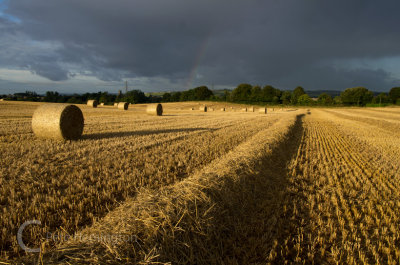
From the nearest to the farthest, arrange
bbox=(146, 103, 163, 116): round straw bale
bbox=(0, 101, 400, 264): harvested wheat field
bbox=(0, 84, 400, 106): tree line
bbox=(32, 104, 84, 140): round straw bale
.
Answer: bbox=(0, 101, 400, 264): harvested wheat field < bbox=(32, 104, 84, 140): round straw bale < bbox=(146, 103, 163, 116): round straw bale < bbox=(0, 84, 400, 106): tree line

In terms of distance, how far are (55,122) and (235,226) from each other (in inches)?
327

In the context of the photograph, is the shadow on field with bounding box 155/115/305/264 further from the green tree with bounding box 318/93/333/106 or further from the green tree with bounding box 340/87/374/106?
the green tree with bounding box 340/87/374/106

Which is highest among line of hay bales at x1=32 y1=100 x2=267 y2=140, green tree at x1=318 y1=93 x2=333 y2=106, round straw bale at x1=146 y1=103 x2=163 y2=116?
green tree at x1=318 y1=93 x2=333 y2=106

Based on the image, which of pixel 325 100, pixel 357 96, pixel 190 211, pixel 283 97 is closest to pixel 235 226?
pixel 190 211

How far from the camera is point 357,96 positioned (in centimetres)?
11000

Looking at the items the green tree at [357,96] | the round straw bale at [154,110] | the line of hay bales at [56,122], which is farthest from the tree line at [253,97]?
the line of hay bales at [56,122]

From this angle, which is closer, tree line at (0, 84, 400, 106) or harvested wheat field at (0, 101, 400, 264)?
harvested wheat field at (0, 101, 400, 264)

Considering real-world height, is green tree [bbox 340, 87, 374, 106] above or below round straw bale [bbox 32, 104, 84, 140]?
above

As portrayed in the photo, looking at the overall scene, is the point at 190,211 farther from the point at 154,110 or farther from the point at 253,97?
the point at 253,97

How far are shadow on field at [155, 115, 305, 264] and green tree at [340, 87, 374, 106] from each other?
4962 inches

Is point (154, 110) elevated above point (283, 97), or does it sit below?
below

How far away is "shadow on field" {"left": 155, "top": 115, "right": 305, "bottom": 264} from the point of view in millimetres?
2315

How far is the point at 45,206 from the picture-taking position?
313cm

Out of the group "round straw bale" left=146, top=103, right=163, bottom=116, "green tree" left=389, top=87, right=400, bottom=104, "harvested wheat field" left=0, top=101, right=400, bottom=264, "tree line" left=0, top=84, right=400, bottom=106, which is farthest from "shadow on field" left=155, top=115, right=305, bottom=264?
"green tree" left=389, top=87, right=400, bottom=104
